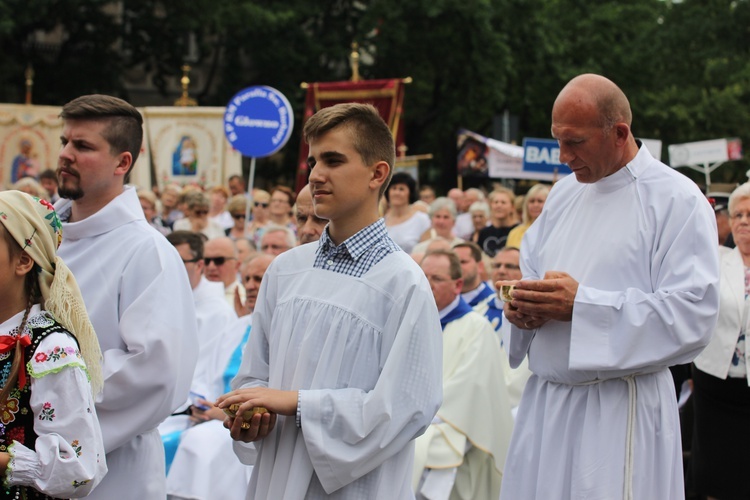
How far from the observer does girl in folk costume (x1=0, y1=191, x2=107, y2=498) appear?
297 centimetres

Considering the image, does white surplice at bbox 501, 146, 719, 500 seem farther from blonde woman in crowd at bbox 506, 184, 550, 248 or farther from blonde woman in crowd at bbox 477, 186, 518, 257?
blonde woman in crowd at bbox 477, 186, 518, 257

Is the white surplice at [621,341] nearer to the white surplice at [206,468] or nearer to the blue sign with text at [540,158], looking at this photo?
the white surplice at [206,468]

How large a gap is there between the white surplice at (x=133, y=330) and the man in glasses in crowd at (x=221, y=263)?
13.8ft

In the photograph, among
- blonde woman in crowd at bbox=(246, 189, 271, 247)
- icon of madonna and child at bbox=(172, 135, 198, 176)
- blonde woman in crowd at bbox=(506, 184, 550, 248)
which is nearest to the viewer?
blonde woman in crowd at bbox=(506, 184, 550, 248)

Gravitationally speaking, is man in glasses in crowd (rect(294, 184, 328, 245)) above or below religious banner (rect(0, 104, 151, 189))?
below

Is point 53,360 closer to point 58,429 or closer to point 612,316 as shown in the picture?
point 58,429

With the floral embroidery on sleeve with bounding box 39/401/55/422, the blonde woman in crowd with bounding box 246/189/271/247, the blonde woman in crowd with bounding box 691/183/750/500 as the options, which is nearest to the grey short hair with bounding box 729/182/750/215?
the blonde woman in crowd with bounding box 691/183/750/500

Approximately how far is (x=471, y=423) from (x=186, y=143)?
13215mm

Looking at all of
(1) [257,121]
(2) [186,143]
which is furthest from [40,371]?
(2) [186,143]

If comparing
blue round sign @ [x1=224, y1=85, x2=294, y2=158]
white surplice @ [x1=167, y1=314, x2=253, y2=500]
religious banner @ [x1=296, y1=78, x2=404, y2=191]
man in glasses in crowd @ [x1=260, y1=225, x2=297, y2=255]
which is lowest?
white surplice @ [x1=167, y1=314, x2=253, y2=500]

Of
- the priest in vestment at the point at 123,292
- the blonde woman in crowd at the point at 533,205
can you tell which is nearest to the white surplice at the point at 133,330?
the priest in vestment at the point at 123,292

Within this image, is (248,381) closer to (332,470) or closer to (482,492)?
(332,470)

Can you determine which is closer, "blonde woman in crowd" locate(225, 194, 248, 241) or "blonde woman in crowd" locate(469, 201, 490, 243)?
"blonde woman in crowd" locate(469, 201, 490, 243)

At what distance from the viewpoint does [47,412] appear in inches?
117
